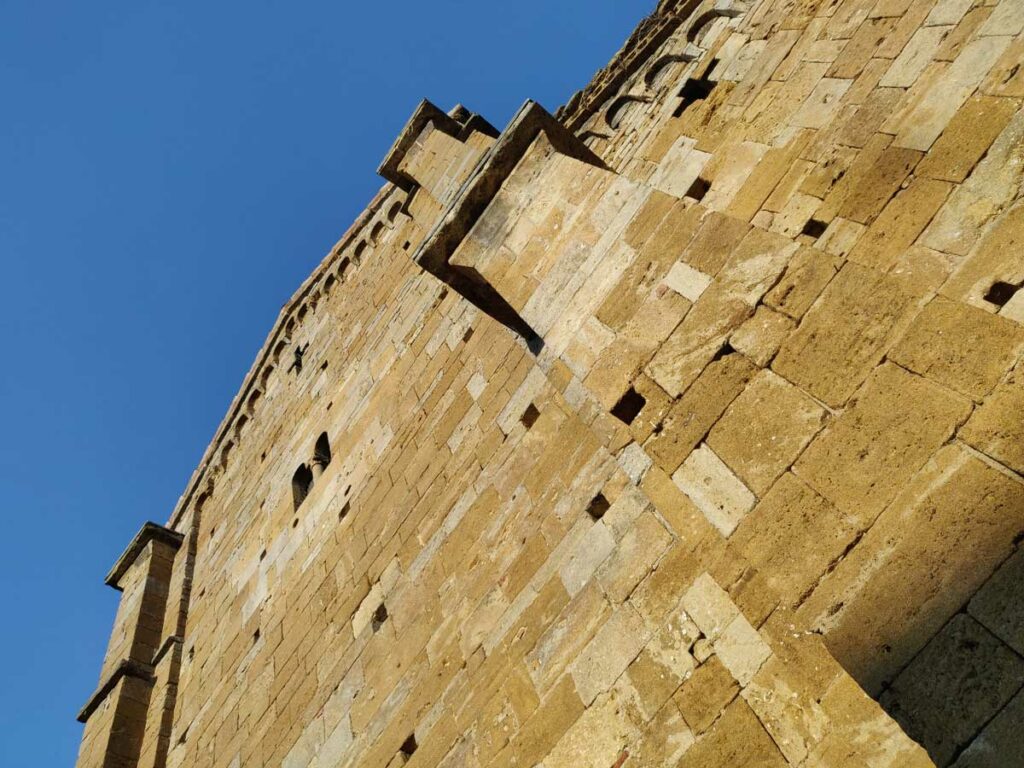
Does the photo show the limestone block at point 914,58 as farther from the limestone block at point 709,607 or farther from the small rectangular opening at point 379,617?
the small rectangular opening at point 379,617

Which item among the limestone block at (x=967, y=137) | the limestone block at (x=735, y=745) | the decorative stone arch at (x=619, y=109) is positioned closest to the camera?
the limestone block at (x=735, y=745)

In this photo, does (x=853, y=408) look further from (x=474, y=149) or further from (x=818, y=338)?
(x=474, y=149)

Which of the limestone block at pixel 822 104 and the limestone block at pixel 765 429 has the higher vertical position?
the limestone block at pixel 822 104

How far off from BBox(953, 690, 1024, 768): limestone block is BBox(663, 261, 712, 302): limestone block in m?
1.91

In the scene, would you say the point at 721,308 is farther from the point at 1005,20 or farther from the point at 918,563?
the point at 1005,20

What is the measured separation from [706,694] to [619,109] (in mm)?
5219

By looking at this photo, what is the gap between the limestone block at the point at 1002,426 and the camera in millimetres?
2242

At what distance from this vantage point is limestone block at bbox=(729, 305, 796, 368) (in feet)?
10.1

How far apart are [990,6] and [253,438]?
903cm

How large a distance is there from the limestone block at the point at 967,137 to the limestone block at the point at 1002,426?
3.35ft

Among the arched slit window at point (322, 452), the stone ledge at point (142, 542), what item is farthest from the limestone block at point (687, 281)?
the stone ledge at point (142, 542)

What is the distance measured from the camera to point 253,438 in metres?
10.4

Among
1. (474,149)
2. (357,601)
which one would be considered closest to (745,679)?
(357,601)

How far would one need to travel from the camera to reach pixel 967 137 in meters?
3.09
